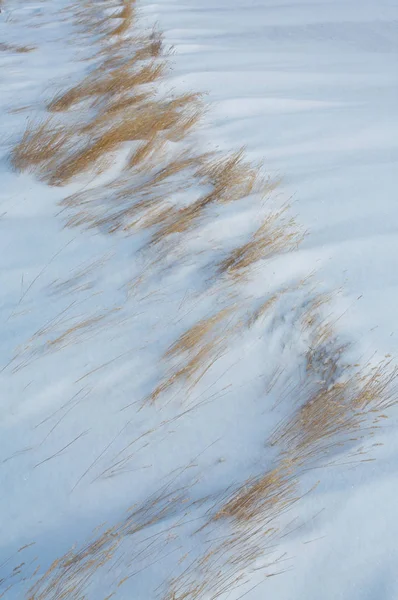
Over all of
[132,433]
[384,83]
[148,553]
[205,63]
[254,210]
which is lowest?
[148,553]

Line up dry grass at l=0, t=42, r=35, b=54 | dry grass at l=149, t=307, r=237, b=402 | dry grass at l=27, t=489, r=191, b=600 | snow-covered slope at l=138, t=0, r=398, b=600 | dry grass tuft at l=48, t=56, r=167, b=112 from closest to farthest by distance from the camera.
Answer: dry grass at l=27, t=489, r=191, b=600 < snow-covered slope at l=138, t=0, r=398, b=600 < dry grass at l=149, t=307, r=237, b=402 < dry grass tuft at l=48, t=56, r=167, b=112 < dry grass at l=0, t=42, r=35, b=54

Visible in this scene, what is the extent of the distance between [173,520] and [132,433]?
316 mm

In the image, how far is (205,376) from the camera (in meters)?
1.79

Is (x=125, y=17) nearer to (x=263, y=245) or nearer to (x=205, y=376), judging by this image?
(x=263, y=245)

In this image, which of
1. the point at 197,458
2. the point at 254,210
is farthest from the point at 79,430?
the point at 254,210

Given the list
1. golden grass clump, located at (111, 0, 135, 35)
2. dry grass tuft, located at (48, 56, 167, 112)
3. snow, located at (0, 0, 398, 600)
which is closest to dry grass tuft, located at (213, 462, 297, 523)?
snow, located at (0, 0, 398, 600)

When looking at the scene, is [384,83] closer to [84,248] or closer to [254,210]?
[254,210]

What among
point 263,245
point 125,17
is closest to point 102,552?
point 263,245

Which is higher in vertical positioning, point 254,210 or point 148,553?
point 254,210

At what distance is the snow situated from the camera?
56.2 inches

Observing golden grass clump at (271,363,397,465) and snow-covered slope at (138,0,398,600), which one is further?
golden grass clump at (271,363,397,465)

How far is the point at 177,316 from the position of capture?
195 centimetres

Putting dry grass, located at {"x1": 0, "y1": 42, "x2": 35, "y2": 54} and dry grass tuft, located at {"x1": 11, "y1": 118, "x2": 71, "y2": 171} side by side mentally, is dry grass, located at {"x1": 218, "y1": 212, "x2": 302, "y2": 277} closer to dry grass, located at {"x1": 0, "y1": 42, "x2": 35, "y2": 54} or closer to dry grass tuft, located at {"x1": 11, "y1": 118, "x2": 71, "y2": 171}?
dry grass tuft, located at {"x1": 11, "y1": 118, "x2": 71, "y2": 171}

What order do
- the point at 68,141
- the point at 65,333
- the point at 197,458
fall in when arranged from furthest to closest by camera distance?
the point at 68,141 < the point at 65,333 < the point at 197,458
